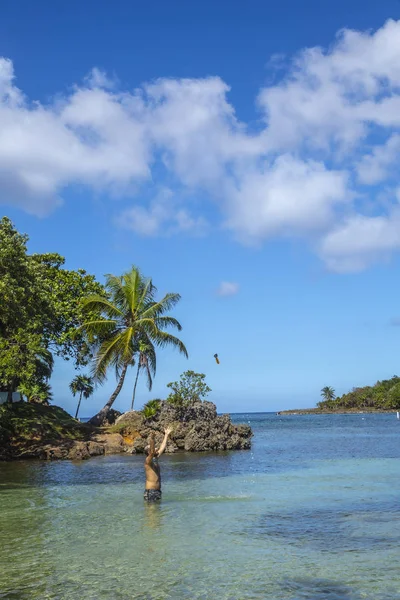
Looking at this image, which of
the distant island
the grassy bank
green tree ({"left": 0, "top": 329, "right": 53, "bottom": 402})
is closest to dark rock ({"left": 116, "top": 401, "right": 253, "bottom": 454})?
the grassy bank

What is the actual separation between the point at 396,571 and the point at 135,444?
28755 mm

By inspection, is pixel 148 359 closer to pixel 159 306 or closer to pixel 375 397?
pixel 159 306

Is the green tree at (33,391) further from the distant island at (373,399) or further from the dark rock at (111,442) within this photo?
the distant island at (373,399)

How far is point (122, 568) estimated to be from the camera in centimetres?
1127

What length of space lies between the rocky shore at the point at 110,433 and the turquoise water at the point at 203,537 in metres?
7.89

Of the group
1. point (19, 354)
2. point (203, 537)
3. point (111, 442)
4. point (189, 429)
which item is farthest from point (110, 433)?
point (203, 537)

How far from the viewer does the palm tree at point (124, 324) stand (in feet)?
146

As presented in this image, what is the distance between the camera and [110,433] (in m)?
42.0

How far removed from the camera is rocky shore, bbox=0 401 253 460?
34.2 meters

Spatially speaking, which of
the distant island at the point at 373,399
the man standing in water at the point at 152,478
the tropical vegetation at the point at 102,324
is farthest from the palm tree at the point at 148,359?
the distant island at the point at 373,399

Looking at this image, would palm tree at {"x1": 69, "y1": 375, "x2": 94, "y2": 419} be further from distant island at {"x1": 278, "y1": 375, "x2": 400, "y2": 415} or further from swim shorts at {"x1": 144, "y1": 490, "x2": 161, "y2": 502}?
distant island at {"x1": 278, "y1": 375, "x2": 400, "y2": 415}

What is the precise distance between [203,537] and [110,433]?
95.7ft

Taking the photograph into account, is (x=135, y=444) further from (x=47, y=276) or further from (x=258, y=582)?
(x=258, y=582)

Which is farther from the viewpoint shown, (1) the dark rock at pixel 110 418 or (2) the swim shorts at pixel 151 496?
(1) the dark rock at pixel 110 418
